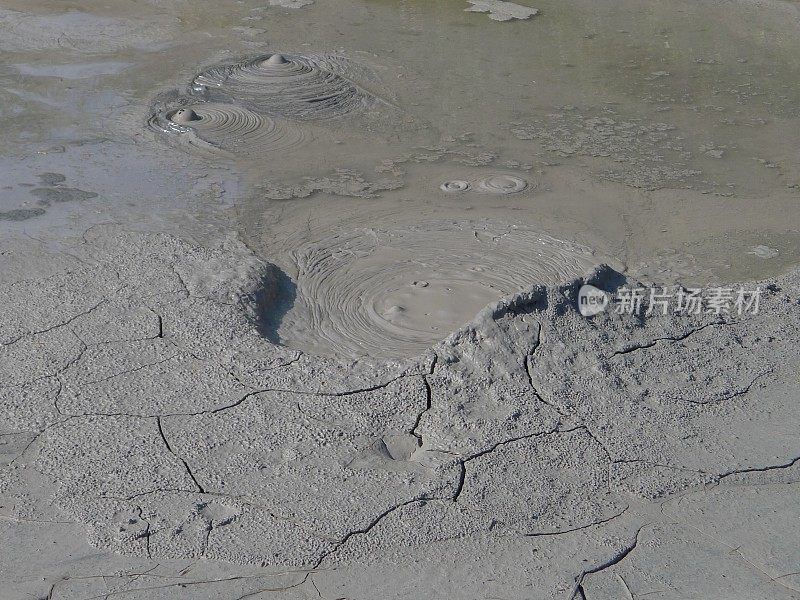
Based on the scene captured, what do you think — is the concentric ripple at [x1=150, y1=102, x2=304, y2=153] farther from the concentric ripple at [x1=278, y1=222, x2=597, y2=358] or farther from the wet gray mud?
the concentric ripple at [x1=278, y1=222, x2=597, y2=358]

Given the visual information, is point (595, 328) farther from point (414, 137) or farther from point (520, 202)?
point (414, 137)

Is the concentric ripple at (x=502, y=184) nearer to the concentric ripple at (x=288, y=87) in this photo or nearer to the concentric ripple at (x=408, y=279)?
the concentric ripple at (x=408, y=279)

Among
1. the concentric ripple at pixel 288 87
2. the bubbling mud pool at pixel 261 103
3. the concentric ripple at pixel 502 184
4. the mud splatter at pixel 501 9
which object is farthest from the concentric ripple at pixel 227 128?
the mud splatter at pixel 501 9

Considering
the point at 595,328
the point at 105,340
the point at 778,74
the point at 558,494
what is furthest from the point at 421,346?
the point at 778,74

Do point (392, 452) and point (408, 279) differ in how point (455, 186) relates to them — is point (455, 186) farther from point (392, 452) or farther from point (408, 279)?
point (392, 452)

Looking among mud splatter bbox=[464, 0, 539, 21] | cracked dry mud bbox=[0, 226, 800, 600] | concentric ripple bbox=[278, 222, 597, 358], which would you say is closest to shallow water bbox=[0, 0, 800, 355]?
concentric ripple bbox=[278, 222, 597, 358]

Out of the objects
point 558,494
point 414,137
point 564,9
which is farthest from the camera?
point 564,9

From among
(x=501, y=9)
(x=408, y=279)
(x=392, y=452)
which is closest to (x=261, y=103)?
(x=408, y=279)
